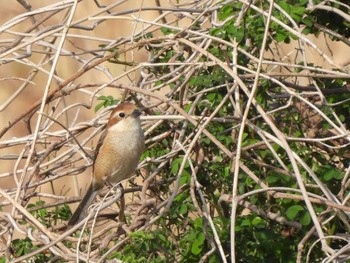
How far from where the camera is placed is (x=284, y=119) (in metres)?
4.28

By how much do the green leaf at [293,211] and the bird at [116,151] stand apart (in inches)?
28.9

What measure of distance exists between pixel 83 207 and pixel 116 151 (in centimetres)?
29

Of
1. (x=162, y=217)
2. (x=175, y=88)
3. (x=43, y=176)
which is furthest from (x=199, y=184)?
(x=43, y=176)

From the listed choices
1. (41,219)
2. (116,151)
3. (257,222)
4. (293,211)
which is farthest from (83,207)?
(293,211)

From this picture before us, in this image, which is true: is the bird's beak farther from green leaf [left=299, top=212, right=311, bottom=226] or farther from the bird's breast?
green leaf [left=299, top=212, right=311, bottom=226]

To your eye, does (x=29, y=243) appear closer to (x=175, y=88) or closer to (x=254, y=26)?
(x=175, y=88)

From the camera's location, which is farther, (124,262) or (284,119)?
(284,119)

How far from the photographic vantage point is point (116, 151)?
4488mm

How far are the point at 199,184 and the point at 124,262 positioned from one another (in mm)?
521

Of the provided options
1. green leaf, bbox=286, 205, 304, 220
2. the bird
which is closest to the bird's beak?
the bird

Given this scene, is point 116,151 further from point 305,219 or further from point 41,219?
point 305,219

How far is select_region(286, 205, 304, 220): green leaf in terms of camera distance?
377 centimetres

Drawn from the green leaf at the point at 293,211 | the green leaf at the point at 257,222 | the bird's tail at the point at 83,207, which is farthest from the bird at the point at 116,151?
the green leaf at the point at 293,211

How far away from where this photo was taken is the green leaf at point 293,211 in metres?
3.77
